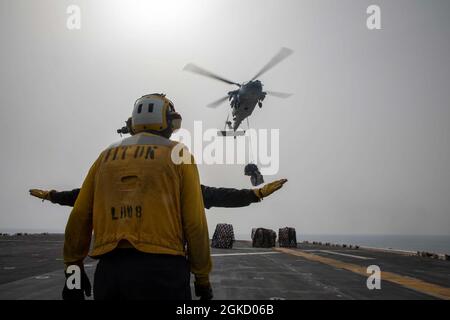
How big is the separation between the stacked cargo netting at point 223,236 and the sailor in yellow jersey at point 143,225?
2479 centimetres

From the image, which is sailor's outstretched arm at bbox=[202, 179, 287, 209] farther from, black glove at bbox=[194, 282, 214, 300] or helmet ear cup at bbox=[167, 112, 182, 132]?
black glove at bbox=[194, 282, 214, 300]

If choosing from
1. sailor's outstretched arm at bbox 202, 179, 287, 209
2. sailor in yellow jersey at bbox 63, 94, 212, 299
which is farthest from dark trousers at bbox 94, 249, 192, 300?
sailor's outstretched arm at bbox 202, 179, 287, 209

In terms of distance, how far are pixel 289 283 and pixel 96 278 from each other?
8.29m

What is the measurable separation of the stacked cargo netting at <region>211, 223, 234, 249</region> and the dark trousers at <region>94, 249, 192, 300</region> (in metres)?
25.0

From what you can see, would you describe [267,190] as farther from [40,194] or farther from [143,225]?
[40,194]

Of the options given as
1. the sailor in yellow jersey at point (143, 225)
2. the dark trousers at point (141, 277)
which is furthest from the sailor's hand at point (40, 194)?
the dark trousers at point (141, 277)

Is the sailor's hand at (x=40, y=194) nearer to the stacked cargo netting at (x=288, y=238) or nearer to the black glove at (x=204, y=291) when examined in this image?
the black glove at (x=204, y=291)

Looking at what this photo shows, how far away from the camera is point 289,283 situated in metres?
10.0

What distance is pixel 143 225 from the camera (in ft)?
8.50

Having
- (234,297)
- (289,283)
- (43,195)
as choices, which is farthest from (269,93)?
(43,195)

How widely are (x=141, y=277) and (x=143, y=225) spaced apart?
0.36 metres

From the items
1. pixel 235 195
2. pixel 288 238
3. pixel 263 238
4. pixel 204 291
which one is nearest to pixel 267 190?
pixel 235 195

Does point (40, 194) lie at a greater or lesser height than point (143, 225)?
greater

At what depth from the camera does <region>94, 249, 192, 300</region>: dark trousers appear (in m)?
2.49
